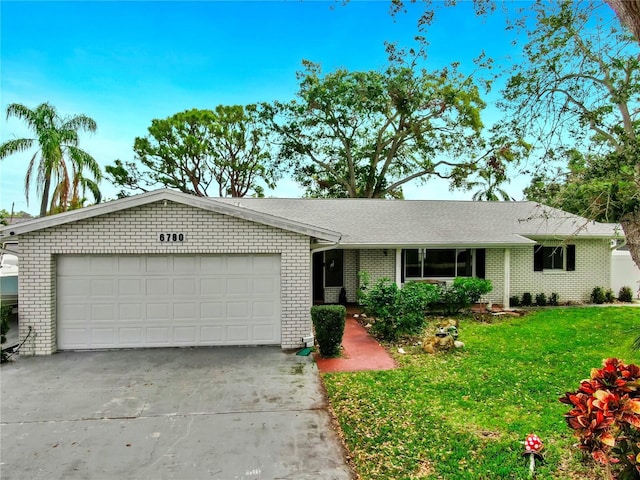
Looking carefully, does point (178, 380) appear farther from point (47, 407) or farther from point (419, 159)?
point (419, 159)

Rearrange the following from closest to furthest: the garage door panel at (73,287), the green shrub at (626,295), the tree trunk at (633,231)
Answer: the tree trunk at (633,231)
the garage door panel at (73,287)
the green shrub at (626,295)

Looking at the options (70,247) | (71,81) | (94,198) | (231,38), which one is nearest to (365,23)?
(231,38)

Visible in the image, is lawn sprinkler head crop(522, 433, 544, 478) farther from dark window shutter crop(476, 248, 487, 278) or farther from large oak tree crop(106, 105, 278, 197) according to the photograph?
large oak tree crop(106, 105, 278, 197)

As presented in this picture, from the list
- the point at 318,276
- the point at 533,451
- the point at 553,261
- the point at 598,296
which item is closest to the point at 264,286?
the point at 318,276

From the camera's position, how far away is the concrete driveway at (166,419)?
3979 mm

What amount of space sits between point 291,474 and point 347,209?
12.3 metres

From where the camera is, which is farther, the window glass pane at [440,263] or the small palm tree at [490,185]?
the small palm tree at [490,185]

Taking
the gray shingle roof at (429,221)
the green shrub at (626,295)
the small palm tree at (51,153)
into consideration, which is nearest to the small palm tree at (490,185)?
the gray shingle roof at (429,221)

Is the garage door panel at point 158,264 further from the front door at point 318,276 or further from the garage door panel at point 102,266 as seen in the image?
the front door at point 318,276

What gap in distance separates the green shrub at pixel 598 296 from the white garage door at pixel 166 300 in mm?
12574

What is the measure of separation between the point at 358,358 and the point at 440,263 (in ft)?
23.2

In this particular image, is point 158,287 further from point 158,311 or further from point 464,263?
point 464,263

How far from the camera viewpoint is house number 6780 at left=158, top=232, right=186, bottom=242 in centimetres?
791

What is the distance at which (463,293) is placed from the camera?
39.1 ft
